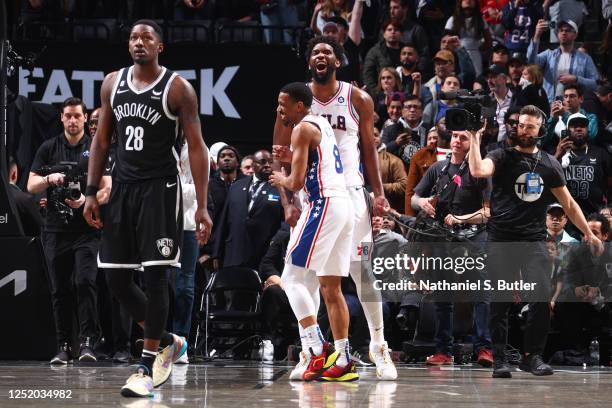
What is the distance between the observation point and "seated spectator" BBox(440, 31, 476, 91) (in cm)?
1339

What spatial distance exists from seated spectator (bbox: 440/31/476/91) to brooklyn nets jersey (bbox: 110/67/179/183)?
6.90m

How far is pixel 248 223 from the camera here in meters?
11.1

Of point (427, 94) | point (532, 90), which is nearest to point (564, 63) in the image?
point (532, 90)

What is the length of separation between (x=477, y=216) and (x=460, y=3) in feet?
16.7

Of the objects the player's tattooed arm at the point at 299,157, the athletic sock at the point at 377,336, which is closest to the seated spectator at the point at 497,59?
the athletic sock at the point at 377,336

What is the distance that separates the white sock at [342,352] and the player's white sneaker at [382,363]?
1.07 ft

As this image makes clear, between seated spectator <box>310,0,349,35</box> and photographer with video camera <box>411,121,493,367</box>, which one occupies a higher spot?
seated spectator <box>310,0,349,35</box>

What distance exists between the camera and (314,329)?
7.91 m

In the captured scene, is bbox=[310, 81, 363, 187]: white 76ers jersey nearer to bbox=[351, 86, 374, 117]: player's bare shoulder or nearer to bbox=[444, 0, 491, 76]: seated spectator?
bbox=[351, 86, 374, 117]: player's bare shoulder

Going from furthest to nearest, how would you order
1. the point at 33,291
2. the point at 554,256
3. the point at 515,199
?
the point at 554,256, the point at 33,291, the point at 515,199

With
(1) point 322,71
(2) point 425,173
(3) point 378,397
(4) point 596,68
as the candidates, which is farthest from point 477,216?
(4) point 596,68

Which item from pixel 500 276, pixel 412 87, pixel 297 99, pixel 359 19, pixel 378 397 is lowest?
pixel 378 397

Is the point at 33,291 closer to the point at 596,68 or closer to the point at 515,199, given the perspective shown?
the point at 515,199

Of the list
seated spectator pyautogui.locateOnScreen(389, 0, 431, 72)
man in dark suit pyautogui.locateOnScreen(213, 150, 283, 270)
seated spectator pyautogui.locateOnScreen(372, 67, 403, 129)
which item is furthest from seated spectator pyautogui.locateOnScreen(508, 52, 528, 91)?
man in dark suit pyautogui.locateOnScreen(213, 150, 283, 270)
